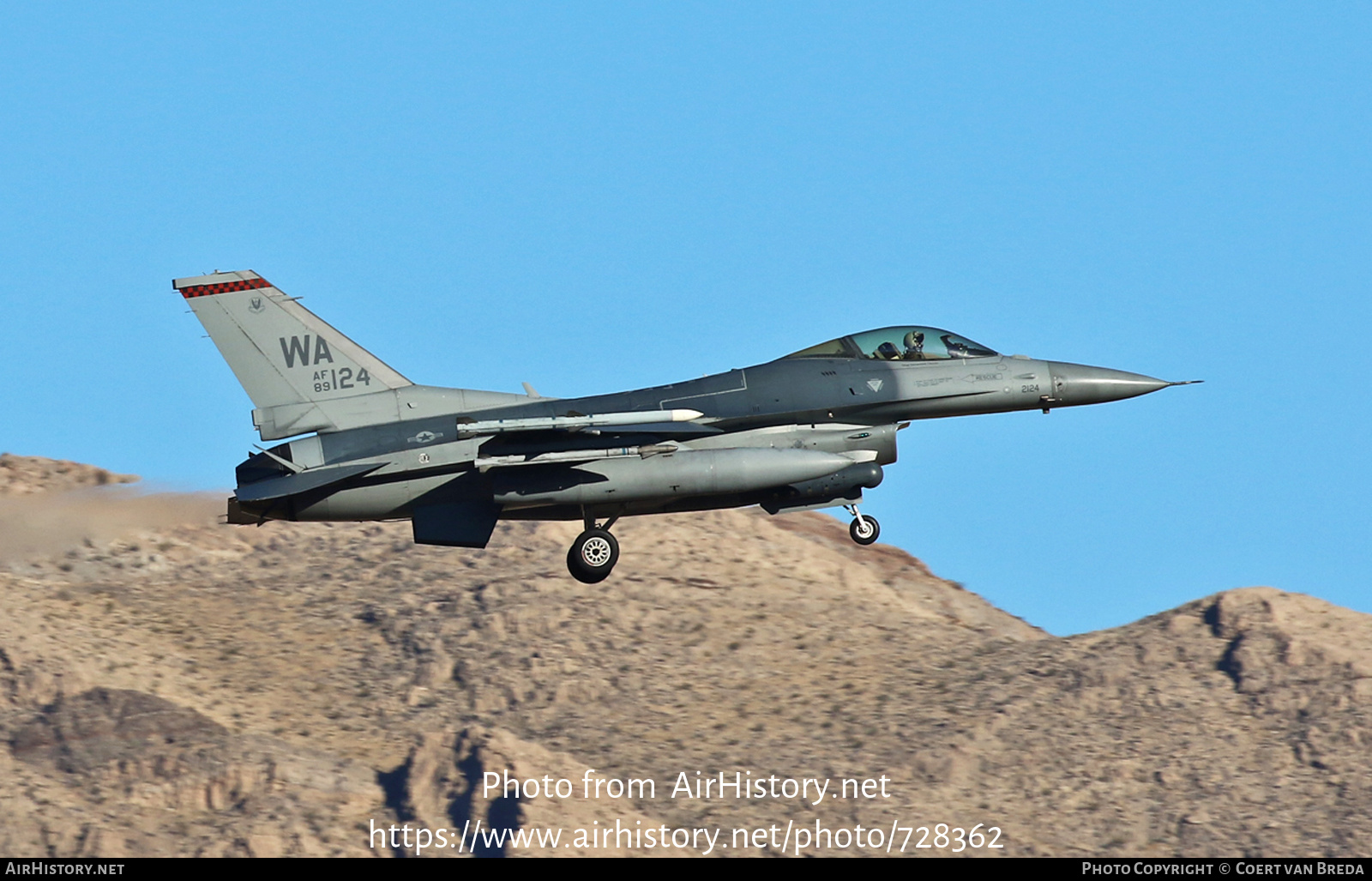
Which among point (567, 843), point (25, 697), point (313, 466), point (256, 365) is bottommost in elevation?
point (567, 843)

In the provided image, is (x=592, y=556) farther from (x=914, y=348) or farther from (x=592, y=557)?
(x=914, y=348)

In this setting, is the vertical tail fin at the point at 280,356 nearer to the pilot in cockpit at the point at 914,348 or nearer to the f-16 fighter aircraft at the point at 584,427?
the f-16 fighter aircraft at the point at 584,427

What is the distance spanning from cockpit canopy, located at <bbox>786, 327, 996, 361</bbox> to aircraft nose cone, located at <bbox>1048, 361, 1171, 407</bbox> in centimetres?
123

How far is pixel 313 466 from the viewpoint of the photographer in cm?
2436

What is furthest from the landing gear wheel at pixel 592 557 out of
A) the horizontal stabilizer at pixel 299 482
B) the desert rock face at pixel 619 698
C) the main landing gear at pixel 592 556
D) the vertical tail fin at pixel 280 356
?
the desert rock face at pixel 619 698

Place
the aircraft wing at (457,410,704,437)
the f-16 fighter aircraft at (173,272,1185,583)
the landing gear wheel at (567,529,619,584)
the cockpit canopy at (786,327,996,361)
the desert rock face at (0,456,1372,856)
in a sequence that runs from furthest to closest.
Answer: the desert rock face at (0,456,1372,856), the cockpit canopy at (786,327,996,361), the landing gear wheel at (567,529,619,584), the f-16 fighter aircraft at (173,272,1185,583), the aircraft wing at (457,410,704,437)

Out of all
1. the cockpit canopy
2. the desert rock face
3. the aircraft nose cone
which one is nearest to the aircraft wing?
the cockpit canopy

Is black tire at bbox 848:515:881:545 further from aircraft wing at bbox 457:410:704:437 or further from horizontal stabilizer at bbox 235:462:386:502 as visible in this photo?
horizontal stabilizer at bbox 235:462:386:502

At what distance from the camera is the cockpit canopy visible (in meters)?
26.3

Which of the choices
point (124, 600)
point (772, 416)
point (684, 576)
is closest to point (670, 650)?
point (684, 576)

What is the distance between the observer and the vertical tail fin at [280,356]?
25094mm

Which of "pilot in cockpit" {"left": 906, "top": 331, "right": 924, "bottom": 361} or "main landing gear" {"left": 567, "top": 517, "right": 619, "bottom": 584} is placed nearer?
"main landing gear" {"left": 567, "top": 517, "right": 619, "bottom": 584}

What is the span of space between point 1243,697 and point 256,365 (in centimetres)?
2756

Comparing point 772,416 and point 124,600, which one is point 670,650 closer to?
point 124,600
